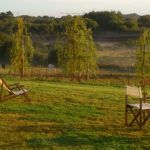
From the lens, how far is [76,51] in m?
41.0

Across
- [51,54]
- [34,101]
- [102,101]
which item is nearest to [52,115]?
[34,101]

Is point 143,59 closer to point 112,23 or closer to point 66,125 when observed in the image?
point 66,125

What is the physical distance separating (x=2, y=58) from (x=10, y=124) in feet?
192

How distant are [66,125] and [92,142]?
181 centimetres

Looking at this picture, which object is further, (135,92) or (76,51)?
(76,51)

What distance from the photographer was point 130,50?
87.4 metres

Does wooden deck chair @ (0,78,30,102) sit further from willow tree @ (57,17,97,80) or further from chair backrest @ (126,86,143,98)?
willow tree @ (57,17,97,80)

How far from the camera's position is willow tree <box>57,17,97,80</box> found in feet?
134

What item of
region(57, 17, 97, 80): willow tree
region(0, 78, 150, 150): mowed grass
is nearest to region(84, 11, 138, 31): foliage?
region(57, 17, 97, 80): willow tree

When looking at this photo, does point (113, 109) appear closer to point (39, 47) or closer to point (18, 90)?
point (18, 90)

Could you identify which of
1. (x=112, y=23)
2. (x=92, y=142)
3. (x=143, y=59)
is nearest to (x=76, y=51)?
(x=143, y=59)

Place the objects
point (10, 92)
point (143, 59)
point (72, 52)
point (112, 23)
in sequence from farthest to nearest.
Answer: point (112, 23), point (72, 52), point (143, 59), point (10, 92)

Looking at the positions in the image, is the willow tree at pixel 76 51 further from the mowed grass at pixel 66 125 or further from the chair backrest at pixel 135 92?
the chair backrest at pixel 135 92

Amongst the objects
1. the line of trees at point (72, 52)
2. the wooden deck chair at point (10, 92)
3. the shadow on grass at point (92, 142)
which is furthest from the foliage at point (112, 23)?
the shadow on grass at point (92, 142)
